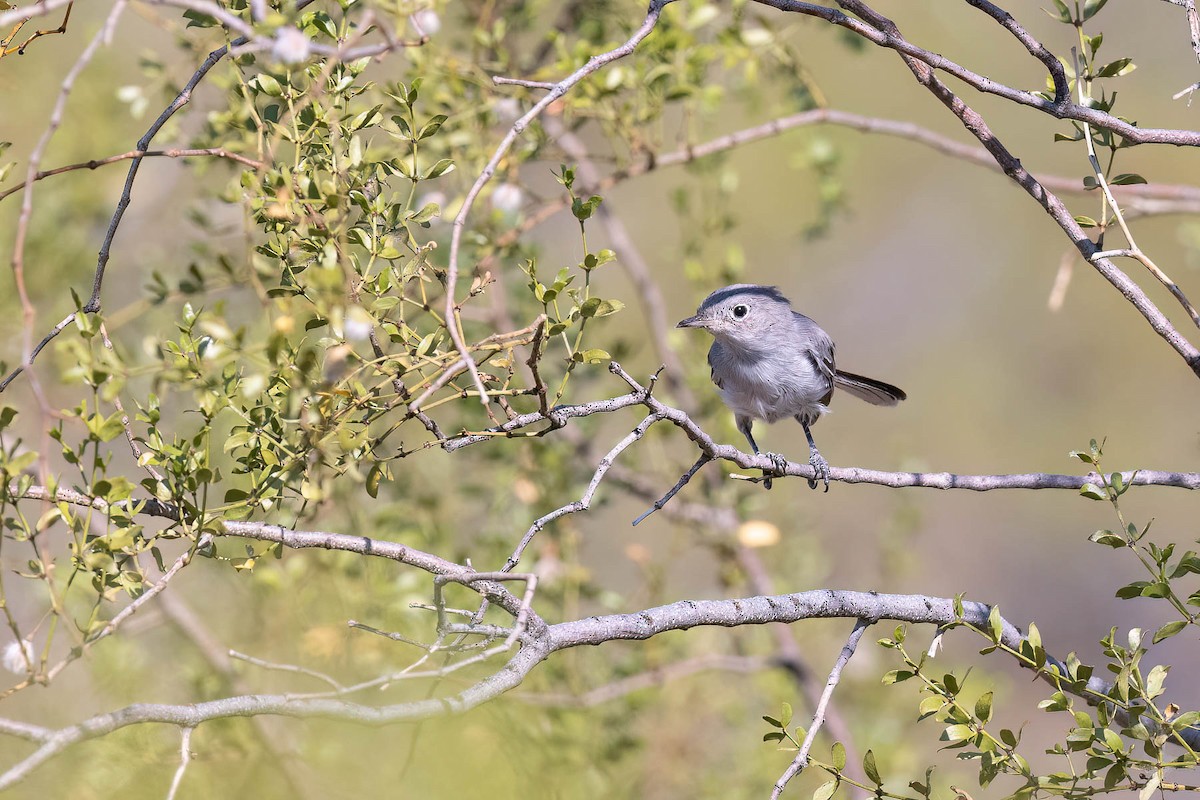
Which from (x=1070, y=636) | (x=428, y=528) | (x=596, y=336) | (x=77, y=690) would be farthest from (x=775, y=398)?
(x=1070, y=636)

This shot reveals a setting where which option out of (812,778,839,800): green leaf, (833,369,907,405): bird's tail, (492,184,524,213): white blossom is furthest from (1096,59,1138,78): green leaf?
(833,369,907,405): bird's tail

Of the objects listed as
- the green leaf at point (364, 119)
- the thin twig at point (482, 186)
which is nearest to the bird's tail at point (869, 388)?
the thin twig at point (482, 186)

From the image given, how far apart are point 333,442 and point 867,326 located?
8.74 meters

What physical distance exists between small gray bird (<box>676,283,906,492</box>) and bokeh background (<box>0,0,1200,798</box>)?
0.20 meters

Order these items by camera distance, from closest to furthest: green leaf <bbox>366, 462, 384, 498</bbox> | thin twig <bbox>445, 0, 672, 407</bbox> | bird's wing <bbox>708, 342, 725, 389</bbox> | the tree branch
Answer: thin twig <bbox>445, 0, 672, 407</bbox> → green leaf <bbox>366, 462, 384, 498</bbox> → the tree branch → bird's wing <bbox>708, 342, 725, 389</bbox>

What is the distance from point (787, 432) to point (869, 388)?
4.10m

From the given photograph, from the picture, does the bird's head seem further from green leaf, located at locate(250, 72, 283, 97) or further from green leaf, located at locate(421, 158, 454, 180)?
green leaf, located at locate(250, 72, 283, 97)

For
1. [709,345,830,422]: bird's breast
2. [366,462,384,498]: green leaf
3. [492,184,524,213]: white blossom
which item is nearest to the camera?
[366,462,384,498]: green leaf

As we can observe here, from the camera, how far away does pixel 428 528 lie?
3771 mm

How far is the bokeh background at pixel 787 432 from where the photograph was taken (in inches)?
127

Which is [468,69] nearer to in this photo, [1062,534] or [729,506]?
[729,506]

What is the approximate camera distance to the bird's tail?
3.95 m

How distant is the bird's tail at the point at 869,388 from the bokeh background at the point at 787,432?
15.9 inches

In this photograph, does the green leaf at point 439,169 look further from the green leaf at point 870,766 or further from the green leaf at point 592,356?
the green leaf at point 870,766
